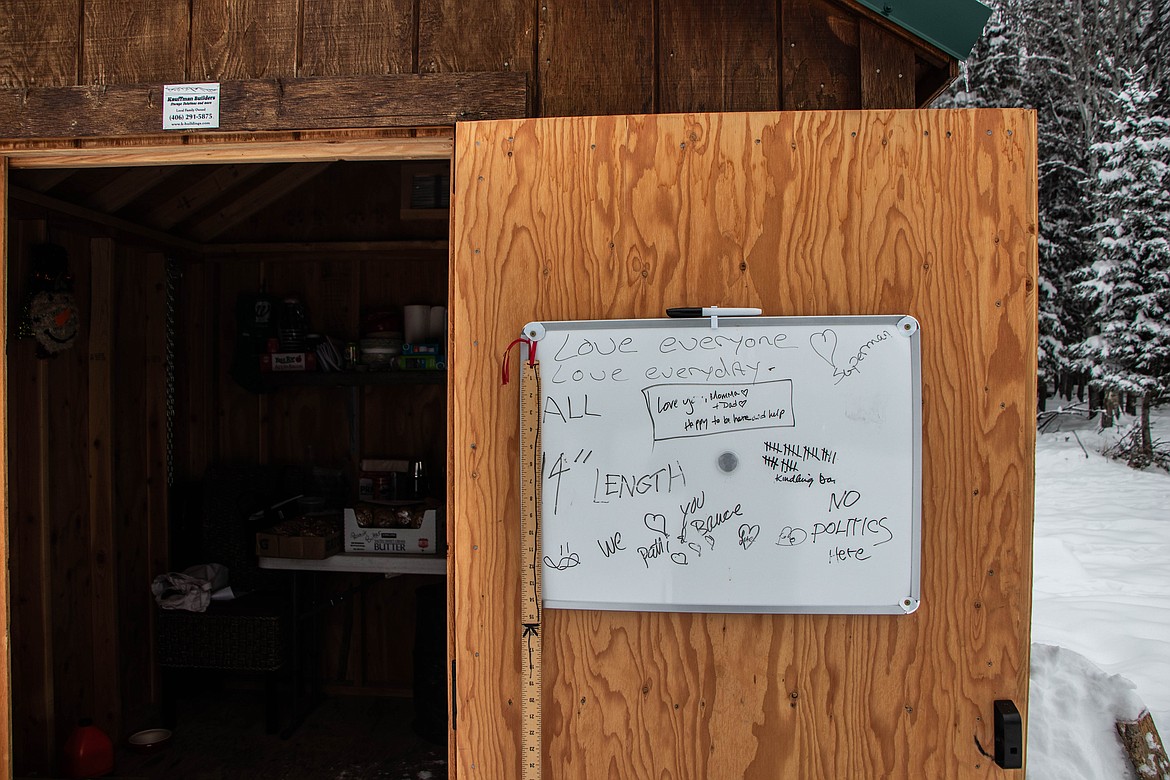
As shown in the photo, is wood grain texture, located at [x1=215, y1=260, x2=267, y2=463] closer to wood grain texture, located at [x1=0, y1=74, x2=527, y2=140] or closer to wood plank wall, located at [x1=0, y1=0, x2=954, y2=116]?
wood grain texture, located at [x1=0, y1=74, x2=527, y2=140]

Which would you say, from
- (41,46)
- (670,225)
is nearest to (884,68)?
(670,225)

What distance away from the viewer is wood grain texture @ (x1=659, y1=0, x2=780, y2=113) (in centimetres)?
207

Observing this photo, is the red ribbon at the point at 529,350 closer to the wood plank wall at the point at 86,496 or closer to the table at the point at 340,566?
the table at the point at 340,566

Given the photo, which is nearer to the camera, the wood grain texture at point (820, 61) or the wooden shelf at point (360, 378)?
the wood grain texture at point (820, 61)

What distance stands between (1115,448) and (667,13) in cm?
1486

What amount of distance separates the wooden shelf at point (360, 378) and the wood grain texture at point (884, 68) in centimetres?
251

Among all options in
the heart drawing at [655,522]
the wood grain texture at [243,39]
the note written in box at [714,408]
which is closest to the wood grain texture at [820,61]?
the note written in box at [714,408]

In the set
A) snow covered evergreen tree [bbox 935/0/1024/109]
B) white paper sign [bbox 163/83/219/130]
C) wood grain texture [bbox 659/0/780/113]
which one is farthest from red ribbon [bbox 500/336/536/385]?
snow covered evergreen tree [bbox 935/0/1024/109]

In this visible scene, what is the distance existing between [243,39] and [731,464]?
5.82 ft

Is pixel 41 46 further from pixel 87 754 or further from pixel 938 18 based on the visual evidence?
pixel 87 754

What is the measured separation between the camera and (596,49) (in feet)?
6.88

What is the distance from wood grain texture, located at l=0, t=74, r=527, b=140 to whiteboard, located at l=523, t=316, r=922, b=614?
2.21ft

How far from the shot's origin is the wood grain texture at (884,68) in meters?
2.04

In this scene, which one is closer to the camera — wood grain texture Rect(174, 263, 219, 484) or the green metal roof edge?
the green metal roof edge
